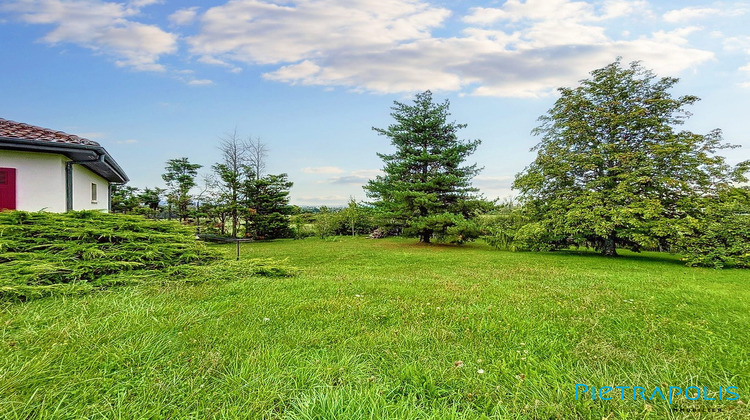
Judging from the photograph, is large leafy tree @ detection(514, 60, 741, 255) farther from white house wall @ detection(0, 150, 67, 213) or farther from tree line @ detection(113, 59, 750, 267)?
white house wall @ detection(0, 150, 67, 213)

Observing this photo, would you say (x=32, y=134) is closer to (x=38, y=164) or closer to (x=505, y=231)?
(x=38, y=164)

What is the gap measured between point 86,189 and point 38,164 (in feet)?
10.4

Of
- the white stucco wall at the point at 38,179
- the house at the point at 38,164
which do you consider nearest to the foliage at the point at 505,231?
the house at the point at 38,164

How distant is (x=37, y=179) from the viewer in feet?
20.9

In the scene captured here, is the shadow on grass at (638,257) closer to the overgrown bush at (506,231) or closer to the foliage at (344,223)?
the overgrown bush at (506,231)

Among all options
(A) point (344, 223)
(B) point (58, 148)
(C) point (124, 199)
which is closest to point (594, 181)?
(B) point (58, 148)

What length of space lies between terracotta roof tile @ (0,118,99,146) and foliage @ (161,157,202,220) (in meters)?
13.6

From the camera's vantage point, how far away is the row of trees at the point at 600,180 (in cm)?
991

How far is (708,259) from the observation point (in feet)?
30.0

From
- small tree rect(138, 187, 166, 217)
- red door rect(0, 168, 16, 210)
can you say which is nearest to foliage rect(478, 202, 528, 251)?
red door rect(0, 168, 16, 210)

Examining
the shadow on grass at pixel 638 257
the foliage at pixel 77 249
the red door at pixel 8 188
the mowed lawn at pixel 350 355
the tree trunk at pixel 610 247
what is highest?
the red door at pixel 8 188

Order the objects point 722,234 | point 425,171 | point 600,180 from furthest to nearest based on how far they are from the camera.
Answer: point 425,171 → point 600,180 → point 722,234

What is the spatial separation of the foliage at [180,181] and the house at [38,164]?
13313mm

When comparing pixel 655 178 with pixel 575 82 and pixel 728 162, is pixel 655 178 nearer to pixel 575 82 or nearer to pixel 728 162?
pixel 728 162
